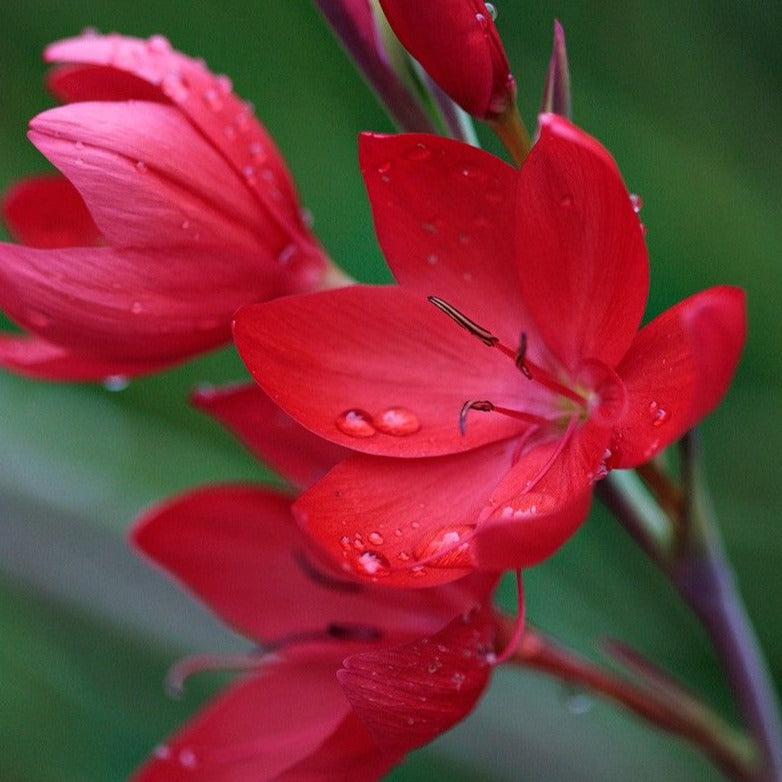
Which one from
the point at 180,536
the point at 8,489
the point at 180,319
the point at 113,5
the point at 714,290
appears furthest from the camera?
the point at 113,5

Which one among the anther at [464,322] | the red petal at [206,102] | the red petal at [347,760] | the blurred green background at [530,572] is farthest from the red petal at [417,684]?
the blurred green background at [530,572]

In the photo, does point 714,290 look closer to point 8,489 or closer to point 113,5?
point 8,489

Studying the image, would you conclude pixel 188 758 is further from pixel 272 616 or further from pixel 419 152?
pixel 419 152

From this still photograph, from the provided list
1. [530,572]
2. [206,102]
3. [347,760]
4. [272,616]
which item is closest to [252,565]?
[272,616]

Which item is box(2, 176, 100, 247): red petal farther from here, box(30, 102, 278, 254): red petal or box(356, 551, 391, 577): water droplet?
box(356, 551, 391, 577): water droplet

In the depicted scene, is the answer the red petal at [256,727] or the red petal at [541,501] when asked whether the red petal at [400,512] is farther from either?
the red petal at [256,727]

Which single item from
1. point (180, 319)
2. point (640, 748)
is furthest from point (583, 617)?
point (180, 319)
